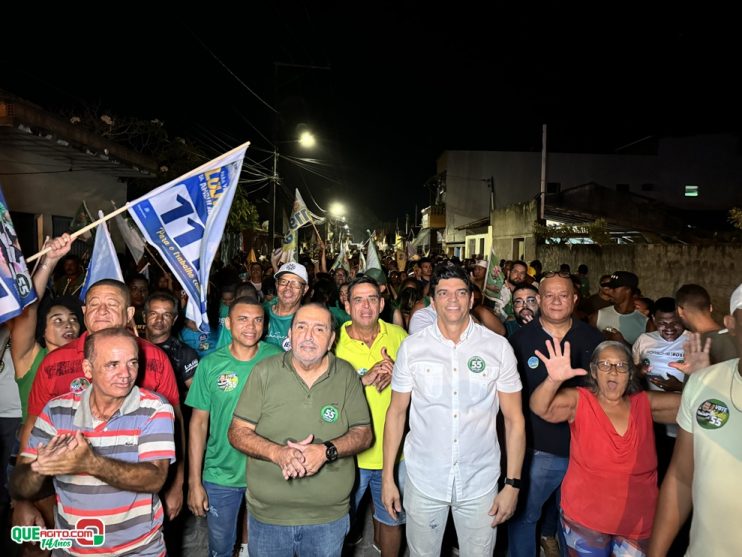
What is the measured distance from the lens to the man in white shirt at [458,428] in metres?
3.08

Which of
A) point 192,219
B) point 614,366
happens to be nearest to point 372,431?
point 614,366

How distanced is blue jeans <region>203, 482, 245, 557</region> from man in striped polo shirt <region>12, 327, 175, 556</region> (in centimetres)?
85

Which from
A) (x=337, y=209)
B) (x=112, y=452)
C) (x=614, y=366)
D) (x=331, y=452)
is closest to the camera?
(x=112, y=452)

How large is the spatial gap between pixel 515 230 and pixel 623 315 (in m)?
18.2

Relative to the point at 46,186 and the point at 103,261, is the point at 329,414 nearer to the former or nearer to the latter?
the point at 103,261

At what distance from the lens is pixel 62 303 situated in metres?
4.05

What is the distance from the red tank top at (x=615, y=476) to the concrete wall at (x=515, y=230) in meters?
17.5

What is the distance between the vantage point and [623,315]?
572 centimetres

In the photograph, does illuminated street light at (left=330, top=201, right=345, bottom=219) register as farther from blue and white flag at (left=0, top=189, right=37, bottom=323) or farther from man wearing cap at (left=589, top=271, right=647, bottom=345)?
blue and white flag at (left=0, top=189, right=37, bottom=323)

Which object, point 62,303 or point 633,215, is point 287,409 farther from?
point 633,215

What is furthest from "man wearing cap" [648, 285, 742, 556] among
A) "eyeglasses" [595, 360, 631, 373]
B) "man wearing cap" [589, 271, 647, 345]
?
"man wearing cap" [589, 271, 647, 345]

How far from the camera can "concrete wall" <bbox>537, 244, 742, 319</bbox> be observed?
1020 cm

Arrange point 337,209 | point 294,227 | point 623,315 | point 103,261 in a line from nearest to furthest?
point 103,261
point 623,315
point 294,227
point 337,209

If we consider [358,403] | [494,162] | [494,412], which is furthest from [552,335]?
[494,162]
